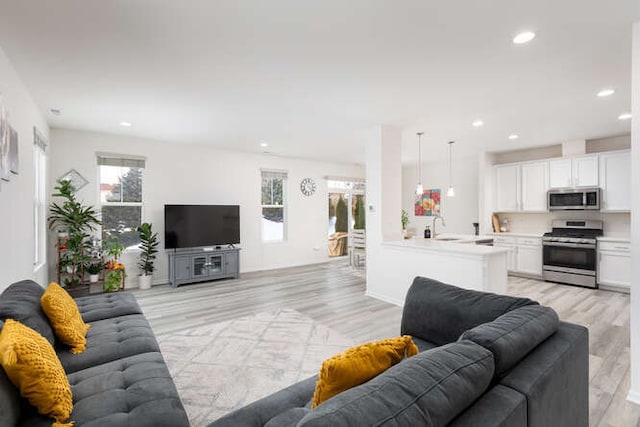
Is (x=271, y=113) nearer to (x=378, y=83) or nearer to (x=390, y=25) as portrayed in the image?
(x=378, y=83)

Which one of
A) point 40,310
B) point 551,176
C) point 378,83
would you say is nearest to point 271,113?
point 378,83

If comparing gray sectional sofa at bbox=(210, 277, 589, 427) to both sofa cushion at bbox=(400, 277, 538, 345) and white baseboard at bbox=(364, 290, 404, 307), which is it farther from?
white baseboard at bbox=(364, 290, 404, 307)

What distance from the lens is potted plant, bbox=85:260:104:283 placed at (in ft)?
15.7

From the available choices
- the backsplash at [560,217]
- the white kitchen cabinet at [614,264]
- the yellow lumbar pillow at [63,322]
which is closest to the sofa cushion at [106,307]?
the yellow lumbar pillow at [63,322]

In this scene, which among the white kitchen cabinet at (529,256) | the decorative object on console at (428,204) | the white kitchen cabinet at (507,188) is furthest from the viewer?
the decorative object on console at (428,204)

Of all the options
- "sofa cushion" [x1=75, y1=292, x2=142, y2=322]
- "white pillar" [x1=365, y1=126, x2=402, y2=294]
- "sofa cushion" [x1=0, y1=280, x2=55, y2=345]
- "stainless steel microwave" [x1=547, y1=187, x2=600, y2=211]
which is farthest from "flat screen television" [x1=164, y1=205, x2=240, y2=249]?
"stainless steel microwave" [x1=547, y1=187, x2=600, y2=211]

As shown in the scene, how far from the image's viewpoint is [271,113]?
4062 mm

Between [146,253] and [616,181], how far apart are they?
7.99m

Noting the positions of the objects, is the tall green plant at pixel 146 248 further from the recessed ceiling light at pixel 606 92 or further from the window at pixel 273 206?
the recessed ceiling light at pixel 606 92

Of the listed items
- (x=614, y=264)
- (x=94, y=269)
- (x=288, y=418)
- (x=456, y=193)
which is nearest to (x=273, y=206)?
(x=94, y=269)

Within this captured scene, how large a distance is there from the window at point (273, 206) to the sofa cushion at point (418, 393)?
6.29 meters

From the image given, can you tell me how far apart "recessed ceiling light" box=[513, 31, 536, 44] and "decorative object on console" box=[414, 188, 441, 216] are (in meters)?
5.96

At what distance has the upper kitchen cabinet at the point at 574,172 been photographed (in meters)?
5.43

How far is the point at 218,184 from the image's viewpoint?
6.41 meters
